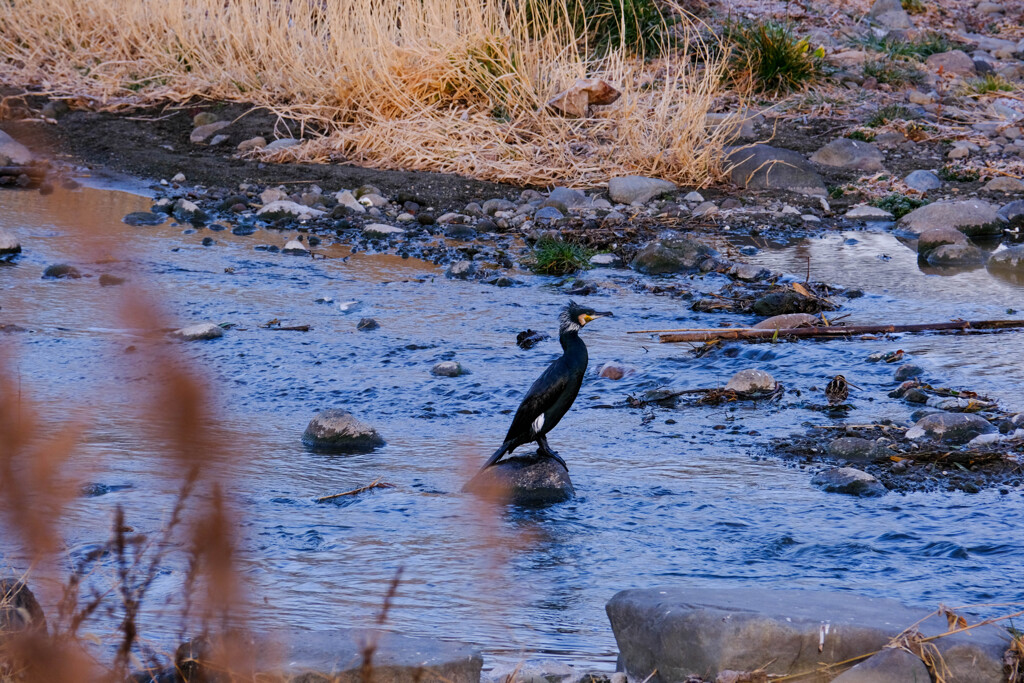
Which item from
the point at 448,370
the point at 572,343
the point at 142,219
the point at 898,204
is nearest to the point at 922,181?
the point at 898,204

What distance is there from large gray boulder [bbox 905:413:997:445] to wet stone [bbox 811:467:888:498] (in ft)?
1.54

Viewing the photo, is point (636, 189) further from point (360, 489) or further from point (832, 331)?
point (360, 489)

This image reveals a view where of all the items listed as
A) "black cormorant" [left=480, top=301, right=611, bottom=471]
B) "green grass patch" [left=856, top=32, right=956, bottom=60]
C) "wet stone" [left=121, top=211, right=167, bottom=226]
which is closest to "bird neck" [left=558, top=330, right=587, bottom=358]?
"black cormorant" [left=480, top=301, right=611, bottom=471]

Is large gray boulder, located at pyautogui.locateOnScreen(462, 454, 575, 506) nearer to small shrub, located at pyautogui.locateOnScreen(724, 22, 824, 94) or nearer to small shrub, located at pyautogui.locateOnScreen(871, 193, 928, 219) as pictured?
small shrub, located at pyautogui.locateOnScreen(871, 193, 928, 219)

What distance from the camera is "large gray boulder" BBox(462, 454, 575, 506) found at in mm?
3775

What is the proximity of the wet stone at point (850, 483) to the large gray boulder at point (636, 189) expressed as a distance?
15.4 feet

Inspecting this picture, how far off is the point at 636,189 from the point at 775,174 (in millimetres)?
1261

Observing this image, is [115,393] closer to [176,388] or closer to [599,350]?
[599,350]

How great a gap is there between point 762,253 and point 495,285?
194cm

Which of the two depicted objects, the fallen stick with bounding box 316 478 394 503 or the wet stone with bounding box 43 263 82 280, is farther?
the wet stone with bounding box 43 263 82 280

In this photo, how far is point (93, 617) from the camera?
272 cm

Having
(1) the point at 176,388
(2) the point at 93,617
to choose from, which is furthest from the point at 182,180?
(1) the point at 176,388

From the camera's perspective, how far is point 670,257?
687 cm

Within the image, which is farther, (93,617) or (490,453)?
(490,453)
